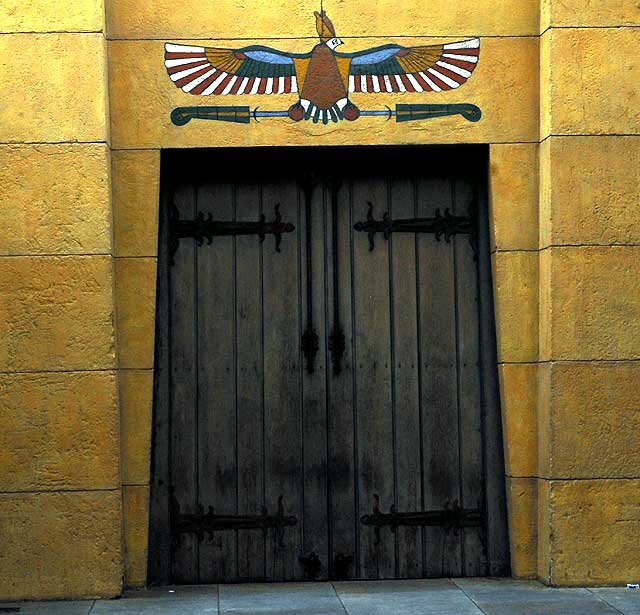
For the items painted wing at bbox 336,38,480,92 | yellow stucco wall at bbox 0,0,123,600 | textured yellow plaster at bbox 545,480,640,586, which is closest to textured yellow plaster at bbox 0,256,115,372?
yellow stucco wall at bbox 0,0,123,600

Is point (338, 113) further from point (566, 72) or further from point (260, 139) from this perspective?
point (566, 72)

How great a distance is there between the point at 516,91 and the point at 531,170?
52 centimetres

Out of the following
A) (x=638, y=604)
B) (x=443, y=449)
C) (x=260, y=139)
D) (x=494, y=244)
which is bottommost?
(x=638, y=604)

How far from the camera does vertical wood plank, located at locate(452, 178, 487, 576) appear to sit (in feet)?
30.2

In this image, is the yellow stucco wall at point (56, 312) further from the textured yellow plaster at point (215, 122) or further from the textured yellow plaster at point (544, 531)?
the textured yellow plaster at point (544, 531)

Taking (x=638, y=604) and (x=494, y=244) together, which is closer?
(x=638, y=604)

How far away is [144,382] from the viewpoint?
8.91 metres

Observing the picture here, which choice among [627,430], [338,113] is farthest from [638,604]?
[338,113]

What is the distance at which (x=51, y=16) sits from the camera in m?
8.71

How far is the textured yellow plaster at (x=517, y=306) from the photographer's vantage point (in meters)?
9.03

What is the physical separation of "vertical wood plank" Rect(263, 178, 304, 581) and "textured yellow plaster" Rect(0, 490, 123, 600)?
→ 114 cm

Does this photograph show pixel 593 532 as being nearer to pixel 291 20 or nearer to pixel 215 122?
pixel 215 122

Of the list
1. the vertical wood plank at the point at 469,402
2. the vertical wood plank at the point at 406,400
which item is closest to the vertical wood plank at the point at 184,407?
the vertical wood plank at the point at 406,400

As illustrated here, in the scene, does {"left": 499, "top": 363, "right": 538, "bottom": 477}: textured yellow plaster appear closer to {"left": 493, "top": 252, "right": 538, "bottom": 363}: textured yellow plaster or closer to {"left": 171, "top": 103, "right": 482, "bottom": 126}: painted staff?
{"left": 493, "top": 252, "right": 538, "bottom": 363}: textured yellow plaster
